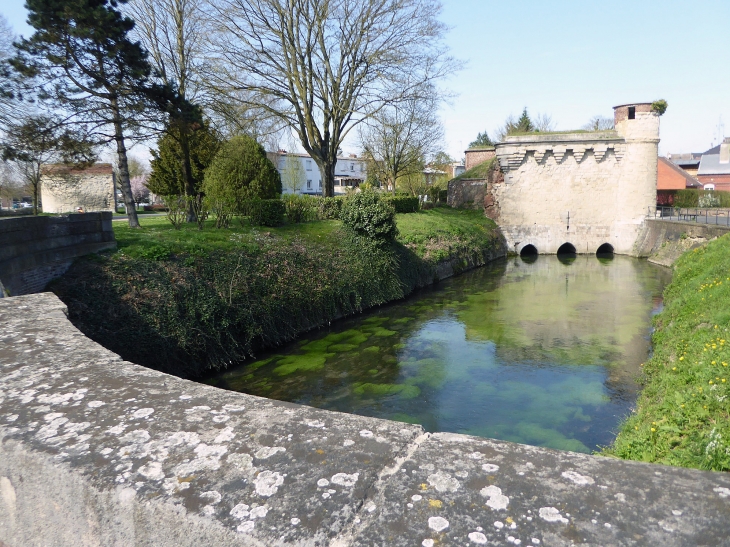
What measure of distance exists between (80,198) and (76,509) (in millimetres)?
33438

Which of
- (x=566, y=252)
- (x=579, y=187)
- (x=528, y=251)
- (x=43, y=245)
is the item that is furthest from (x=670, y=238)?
(x=43, y=245)

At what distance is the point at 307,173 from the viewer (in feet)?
213

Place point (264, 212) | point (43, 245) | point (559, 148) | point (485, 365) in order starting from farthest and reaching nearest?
1. point (559, 148)
2. point (264, 212)
3. point (485, 365)
4. point (43, 245)

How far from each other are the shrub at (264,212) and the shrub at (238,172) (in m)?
3.67

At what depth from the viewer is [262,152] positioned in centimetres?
2303

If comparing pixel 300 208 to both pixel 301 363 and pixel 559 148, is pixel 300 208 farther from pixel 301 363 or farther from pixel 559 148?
pixel 559 148

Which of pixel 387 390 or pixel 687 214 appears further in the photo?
pixel 687 214

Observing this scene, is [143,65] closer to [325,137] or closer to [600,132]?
[325,137]

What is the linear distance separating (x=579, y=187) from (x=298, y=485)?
29.3m

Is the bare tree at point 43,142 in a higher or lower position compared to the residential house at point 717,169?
lower

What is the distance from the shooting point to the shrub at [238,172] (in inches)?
844

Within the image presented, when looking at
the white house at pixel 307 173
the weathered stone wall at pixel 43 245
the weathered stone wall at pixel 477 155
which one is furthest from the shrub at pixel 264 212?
the weathered stone wall at pixel 477 155

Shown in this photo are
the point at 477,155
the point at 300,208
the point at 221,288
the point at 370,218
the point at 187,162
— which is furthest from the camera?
the point at 477,155

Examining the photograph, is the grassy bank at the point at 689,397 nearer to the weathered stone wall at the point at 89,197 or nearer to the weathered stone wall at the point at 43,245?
the weathered stone wall at the point at 43,245
